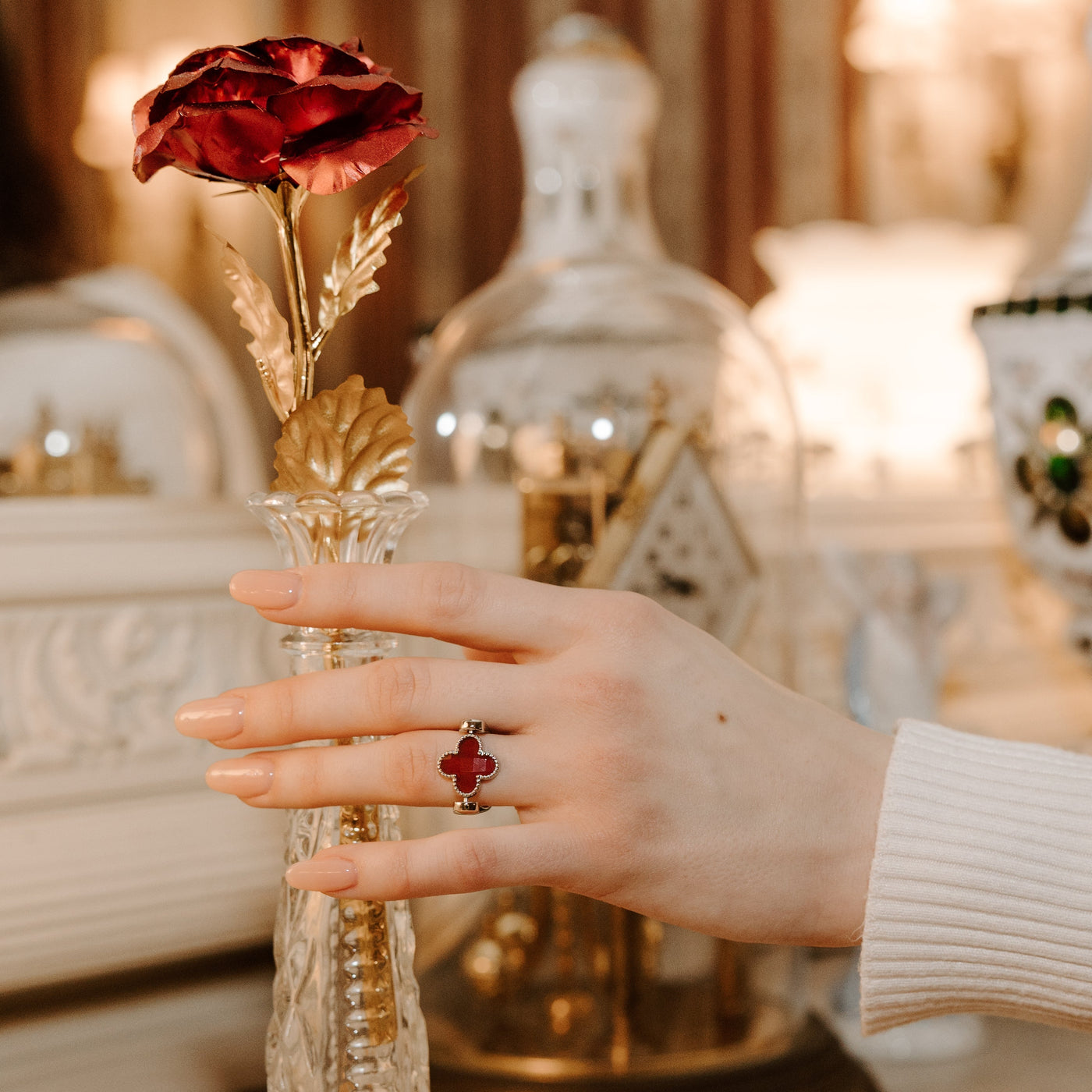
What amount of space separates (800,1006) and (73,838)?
0.52 metres

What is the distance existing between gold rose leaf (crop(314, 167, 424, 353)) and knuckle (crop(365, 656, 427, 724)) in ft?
0.45

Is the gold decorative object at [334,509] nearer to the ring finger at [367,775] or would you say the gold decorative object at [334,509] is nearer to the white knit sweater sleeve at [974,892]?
the ring finger at [367,775]

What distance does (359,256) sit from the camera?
466mm

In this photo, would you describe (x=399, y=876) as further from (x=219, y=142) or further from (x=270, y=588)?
(x=219, y=142)

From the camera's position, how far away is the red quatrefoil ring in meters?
0.43

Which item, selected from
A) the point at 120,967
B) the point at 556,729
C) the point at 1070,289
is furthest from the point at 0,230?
the point at 1070,289

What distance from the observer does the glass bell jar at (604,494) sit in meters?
Result: 0.73

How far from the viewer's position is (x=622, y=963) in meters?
0.74

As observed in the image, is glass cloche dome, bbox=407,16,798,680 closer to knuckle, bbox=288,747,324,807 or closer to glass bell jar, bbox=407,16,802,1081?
glass bell jar, bbox=407,16,802,1081

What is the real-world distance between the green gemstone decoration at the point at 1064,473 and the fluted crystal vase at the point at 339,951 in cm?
55

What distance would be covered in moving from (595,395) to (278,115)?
0.38 meters

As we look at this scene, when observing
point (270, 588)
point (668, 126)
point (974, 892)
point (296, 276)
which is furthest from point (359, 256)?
point (668, 126)

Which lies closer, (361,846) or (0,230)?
(361,846)

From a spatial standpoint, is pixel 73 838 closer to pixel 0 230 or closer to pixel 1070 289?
pixel 0 230
